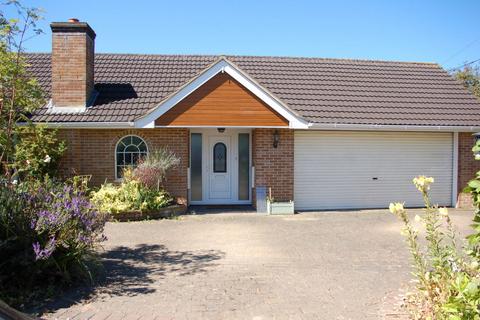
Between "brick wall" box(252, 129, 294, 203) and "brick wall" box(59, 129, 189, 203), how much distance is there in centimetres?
221

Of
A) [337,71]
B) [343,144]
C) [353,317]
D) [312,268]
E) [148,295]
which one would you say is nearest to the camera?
[353,317]

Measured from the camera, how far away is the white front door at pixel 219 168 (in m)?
14.4

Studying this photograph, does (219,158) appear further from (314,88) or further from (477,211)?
(477,211)

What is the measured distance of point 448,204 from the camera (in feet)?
47.8

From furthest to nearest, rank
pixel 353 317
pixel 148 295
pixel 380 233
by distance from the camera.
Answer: pixel 380 233 → pixel 148 295 → pixel 353 317

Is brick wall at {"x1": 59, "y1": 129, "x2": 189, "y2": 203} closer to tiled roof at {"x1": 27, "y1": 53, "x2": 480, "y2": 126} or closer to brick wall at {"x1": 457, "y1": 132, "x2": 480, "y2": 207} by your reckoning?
tiled roof at {"x1": 27, "y1": 53, "x2": 480, "y2": 126}

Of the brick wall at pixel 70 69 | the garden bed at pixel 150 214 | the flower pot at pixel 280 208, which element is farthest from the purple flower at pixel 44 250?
the brick wall at pixel 70 69

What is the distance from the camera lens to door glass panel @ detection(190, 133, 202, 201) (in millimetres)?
14273

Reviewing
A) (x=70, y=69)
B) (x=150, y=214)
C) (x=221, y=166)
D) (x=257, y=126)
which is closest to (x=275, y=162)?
(x=257, y=126)

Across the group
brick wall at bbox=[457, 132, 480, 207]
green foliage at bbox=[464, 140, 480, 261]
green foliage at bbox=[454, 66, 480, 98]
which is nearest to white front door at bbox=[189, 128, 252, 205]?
brick wall at bbox=[457, 132, 480, 207]

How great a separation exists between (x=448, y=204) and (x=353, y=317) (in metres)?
11.1

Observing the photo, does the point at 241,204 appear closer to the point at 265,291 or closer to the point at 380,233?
the point at 380,233

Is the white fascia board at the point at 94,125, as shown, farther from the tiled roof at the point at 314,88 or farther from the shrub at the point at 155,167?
the shrub at the point at 155,167

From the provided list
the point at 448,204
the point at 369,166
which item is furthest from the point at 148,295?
the point at 448,204
